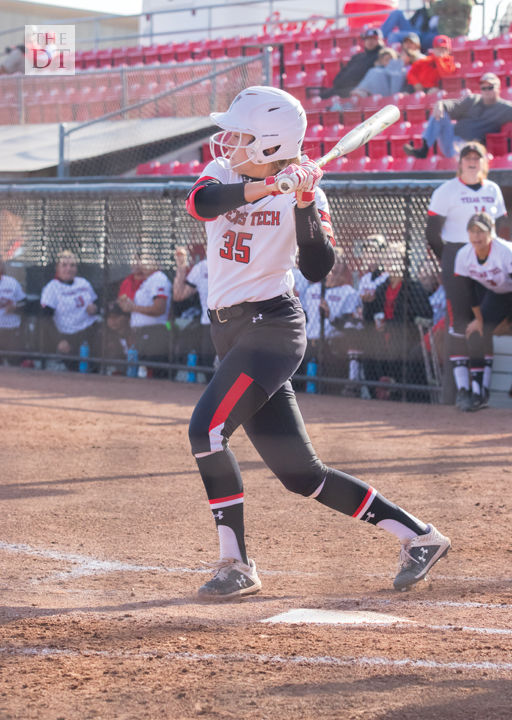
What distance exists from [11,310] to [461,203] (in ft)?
18.8

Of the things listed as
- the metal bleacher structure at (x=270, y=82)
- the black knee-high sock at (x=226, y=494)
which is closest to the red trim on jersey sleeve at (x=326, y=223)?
the black knee-high sock at (x=226, y=494)

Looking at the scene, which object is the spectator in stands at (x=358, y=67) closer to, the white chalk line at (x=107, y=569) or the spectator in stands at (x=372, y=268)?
the spectator in stands at (x=372, y=268)

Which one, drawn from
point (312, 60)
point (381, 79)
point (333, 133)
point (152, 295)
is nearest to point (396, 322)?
point (152, 295)

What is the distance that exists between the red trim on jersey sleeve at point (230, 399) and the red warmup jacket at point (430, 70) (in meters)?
11.7

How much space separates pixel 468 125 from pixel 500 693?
1009cm

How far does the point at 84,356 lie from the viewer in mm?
11375

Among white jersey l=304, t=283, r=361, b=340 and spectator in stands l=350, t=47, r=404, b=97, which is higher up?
spectator in stands l=350, t=47, r=404, b=97

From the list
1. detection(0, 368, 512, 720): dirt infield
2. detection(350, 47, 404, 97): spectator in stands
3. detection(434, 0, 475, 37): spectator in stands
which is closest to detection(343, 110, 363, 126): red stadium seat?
detection(350, 47, 404, 97): spectator in stands

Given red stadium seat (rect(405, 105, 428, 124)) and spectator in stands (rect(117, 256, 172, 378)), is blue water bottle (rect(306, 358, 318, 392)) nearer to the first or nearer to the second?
spectator in stands (rect(117, 256, 172, 378))

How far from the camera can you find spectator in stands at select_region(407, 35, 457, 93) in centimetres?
1405

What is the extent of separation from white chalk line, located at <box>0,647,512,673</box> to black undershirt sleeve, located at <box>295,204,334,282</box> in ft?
4.38

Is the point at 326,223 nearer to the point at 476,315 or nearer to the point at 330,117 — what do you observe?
the point at 476,315

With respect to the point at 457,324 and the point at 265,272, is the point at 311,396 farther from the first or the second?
the point at 265,272

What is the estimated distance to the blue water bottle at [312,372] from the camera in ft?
32.6
